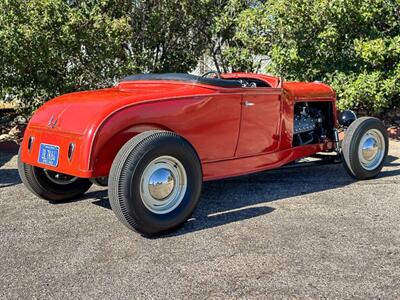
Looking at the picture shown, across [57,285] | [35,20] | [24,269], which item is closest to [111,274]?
[57,285]

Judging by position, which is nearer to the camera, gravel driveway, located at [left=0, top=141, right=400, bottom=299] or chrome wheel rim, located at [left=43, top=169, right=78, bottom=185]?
gravel driveway, located at [left=0, top=141, right=400, bottom=299]

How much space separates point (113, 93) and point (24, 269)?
178cm

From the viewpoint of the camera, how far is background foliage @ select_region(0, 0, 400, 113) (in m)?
7.30

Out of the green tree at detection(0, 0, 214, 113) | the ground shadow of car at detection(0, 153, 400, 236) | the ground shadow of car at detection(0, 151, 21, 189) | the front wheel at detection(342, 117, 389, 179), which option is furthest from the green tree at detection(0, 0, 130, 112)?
the front wheel at detection(342, 117, 389, 179)

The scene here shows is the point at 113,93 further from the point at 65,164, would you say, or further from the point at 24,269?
the point at 24,269

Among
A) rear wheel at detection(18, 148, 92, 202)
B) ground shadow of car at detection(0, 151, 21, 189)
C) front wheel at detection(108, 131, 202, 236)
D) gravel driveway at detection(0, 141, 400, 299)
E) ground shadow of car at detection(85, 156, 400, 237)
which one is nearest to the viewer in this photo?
gravel driveway at detection(0, 141, 400, 299)

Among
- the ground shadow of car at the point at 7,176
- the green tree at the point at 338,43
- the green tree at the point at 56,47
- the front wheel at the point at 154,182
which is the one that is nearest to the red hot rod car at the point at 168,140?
the front wheel at the point at 154,182

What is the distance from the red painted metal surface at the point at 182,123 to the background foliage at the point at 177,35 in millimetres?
2931

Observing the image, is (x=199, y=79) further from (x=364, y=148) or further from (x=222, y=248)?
(x=364, y=148)

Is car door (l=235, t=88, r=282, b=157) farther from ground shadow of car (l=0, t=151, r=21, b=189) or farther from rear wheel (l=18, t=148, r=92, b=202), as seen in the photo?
ground shadow of car (l=0, t=151, r=21, b=189)

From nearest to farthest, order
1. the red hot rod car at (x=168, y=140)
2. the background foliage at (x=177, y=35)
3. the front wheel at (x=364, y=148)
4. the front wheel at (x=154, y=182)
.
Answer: the front wheel at (x=154, y=182) → the red hot rod car at (x=168, y=140) → the front wheel at (x=364, y=148) → the background foliage at (x=177, y=35)

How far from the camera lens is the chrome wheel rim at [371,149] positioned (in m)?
5.24

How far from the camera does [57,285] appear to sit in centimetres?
276

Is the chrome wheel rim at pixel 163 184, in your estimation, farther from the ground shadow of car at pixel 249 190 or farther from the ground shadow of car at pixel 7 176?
the ground shadow of car at pixel 7 176
